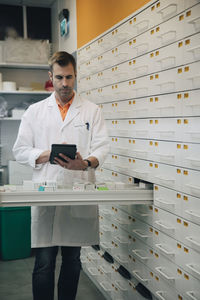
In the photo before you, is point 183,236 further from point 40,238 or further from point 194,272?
point 40,238

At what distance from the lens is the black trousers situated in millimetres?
2516

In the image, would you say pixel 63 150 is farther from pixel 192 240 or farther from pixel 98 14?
pixel 98 14

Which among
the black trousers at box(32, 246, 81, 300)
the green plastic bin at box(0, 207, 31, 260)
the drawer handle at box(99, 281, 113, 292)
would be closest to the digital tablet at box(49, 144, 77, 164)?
the black trousers at box(32, 246, 81, 300)

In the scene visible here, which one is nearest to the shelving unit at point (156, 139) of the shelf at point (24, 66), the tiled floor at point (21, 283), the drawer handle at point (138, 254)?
the drawer handle at point (138, 254)

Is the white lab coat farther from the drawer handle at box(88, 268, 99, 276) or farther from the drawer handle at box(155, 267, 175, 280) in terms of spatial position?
the drawer handle at box(88, 268, 99, 276)

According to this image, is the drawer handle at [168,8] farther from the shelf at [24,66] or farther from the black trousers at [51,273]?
the shelf at [24,66]

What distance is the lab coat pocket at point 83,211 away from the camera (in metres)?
2.62

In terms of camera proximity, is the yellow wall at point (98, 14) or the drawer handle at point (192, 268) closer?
the drawer handle at point (192, 268)

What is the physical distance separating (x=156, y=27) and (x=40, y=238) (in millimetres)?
1437

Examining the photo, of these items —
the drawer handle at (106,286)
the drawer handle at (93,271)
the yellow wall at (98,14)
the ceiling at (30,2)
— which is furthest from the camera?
the ceiling at (30,2)

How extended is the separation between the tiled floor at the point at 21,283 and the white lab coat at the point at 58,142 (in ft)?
3.01

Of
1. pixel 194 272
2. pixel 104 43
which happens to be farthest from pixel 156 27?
pixel 194 272

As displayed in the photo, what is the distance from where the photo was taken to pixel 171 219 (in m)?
2.26

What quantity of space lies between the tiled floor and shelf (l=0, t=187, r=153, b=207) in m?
1.31
